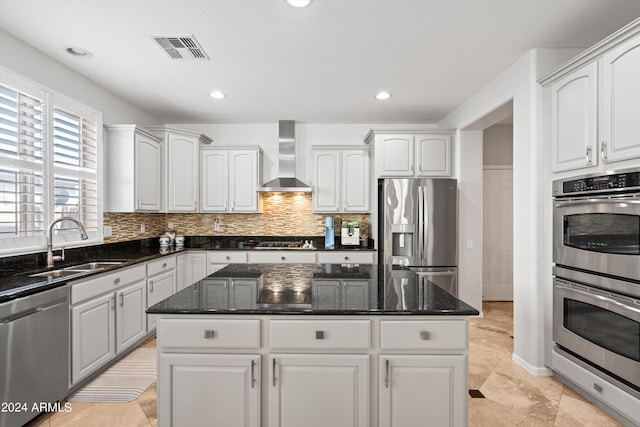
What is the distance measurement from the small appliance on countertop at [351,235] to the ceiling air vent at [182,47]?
8.86 ft

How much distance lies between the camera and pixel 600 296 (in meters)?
2.06

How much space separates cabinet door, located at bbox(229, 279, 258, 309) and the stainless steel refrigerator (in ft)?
8.05

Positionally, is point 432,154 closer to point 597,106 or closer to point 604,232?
point 597,106

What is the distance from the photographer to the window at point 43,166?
2.36 metres

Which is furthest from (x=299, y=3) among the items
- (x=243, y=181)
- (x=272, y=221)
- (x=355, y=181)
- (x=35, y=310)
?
(x=272, y=221)

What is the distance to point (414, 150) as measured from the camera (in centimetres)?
420

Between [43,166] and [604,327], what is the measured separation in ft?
14.4

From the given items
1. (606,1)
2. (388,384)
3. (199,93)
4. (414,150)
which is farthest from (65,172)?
(606,1)

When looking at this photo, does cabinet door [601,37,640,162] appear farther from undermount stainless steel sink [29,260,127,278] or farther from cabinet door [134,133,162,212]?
cabinet door [134,133,162,212]

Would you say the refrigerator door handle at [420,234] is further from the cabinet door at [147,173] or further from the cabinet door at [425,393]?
the cabinet door at [147,173]

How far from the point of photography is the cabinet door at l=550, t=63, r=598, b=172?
2127 millimetres

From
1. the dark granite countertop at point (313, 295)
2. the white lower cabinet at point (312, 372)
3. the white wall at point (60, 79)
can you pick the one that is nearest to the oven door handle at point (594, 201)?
the dark granite countertop at point (313, 295)

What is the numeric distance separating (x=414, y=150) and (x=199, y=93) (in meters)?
2.78

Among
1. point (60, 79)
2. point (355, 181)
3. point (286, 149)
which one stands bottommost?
point (355, 181)
